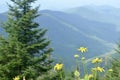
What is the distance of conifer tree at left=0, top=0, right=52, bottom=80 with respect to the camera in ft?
76.3

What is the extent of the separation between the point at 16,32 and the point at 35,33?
4.35ft

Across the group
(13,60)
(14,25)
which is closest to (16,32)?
(14,25)

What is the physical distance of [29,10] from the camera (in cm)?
2584

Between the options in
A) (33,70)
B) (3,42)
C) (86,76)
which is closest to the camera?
(86,76)

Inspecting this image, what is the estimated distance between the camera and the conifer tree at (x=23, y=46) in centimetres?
2327

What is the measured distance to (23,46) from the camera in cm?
2453

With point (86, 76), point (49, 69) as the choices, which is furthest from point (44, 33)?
point (86, 76)

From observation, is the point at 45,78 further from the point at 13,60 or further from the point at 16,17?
the point at 16,17

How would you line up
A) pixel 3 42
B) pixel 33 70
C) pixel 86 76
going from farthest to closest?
1. pixel 3 42
2. pixel 33 70
3. pixel 86 76

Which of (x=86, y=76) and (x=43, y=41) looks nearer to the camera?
(x=86, y=76)

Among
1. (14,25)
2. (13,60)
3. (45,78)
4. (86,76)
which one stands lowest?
(45,78)

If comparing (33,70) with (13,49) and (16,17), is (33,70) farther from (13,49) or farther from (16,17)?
(16,17)

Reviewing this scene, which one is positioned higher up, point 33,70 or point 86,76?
point 86,76

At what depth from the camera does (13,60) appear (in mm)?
23266
